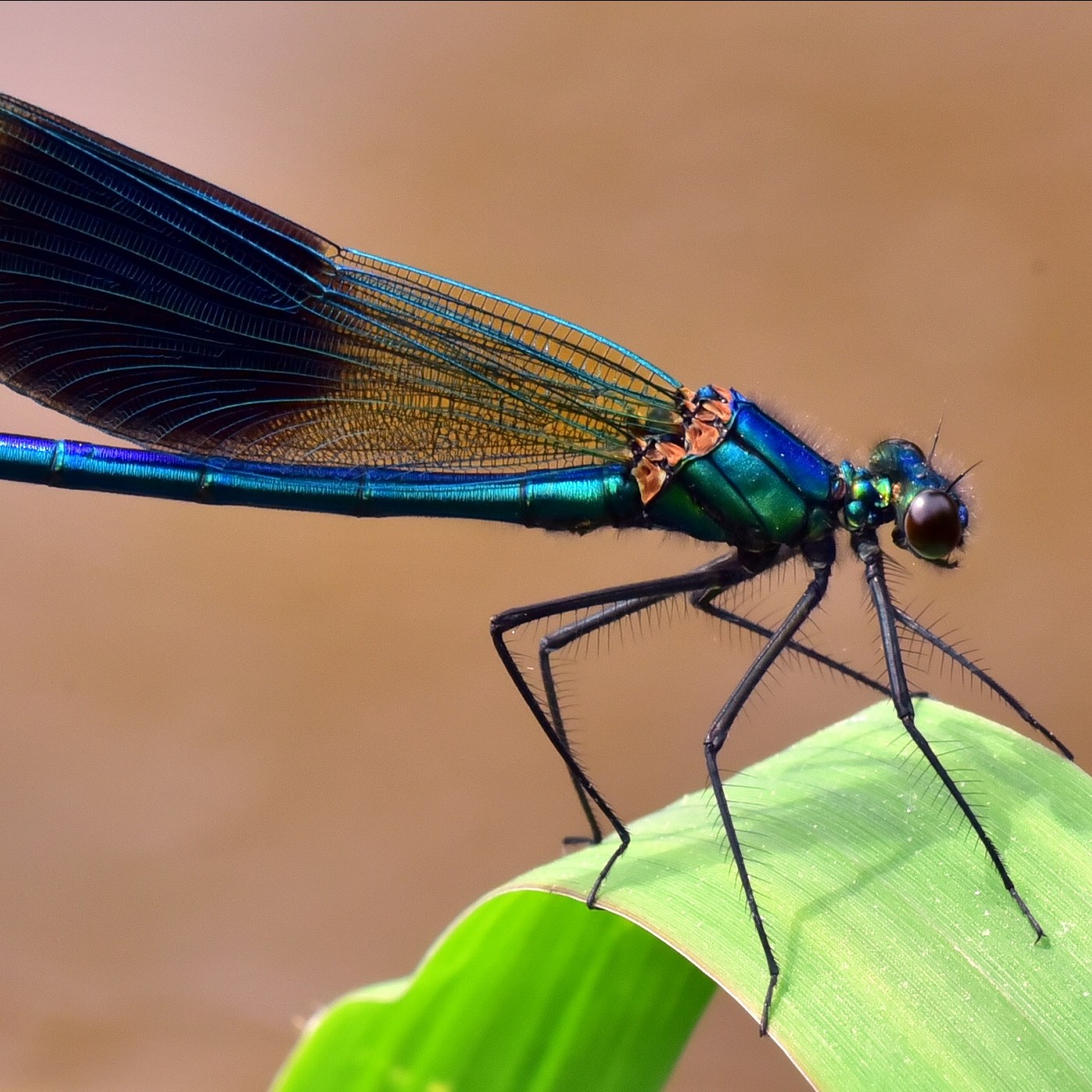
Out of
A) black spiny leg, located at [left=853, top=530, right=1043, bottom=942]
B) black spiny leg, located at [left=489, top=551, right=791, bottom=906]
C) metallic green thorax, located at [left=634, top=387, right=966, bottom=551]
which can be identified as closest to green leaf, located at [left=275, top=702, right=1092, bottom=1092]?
black spiny leg, located at [left=853, top=530, right=1043, bottom=942]

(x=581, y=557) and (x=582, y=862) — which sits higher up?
(x=581, y=557)

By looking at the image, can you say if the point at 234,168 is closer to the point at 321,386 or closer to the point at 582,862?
the point at 321,386

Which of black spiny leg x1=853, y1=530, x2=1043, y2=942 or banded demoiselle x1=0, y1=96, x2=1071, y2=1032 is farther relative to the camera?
banded demoiselle x1=0, y1=96, x2=1071, y2=1032

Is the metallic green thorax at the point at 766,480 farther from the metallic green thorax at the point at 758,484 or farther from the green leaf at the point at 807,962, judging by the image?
the green leaf at the point at 807,962

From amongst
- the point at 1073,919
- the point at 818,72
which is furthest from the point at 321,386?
the point at 818,72

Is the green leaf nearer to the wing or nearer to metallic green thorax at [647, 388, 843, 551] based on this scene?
metallic green thorax at [647, 388, 843, 551]

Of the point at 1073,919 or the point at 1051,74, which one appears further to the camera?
the point at 1051,74

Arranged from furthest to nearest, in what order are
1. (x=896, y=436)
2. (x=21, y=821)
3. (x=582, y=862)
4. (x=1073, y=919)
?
(x=21, y=821) < (x=896, y=436) < (x=582, y=862) < (x=1073, y=919)

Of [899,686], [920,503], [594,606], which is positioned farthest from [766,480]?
[899,686]
